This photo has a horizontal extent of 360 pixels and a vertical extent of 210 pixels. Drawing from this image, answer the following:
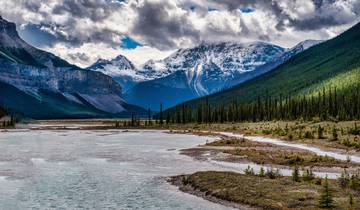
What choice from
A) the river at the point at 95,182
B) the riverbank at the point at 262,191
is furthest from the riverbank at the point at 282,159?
the riverbank at the point at 262,191

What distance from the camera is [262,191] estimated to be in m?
40.8

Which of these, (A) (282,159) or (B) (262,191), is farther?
(A) (282,159)

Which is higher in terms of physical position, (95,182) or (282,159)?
(282,159)

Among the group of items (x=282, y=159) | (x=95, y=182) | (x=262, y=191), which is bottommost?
(x=95, y=182)

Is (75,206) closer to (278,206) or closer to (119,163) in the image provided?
(278,206)

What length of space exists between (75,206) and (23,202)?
4.92 meters

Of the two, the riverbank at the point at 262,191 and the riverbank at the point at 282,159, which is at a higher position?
the riverbank at the point at 282,159

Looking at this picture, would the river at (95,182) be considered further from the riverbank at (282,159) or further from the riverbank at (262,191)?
the riverbank at (282,159)

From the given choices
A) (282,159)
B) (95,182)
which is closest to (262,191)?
(95,182)

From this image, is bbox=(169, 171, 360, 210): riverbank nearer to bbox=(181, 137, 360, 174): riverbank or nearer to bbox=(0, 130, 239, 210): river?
bbox=(0, 130, 239, 210): river

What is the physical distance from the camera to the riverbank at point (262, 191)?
36.2 metres

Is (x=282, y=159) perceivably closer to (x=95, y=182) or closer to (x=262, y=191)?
(x=95, y=182)

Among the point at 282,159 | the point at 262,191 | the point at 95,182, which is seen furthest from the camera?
the point at 282,159

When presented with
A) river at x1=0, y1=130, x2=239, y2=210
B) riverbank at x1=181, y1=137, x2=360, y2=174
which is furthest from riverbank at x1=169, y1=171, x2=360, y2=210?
riverbank at x1=181, y1=137, x2=360, y2=174
